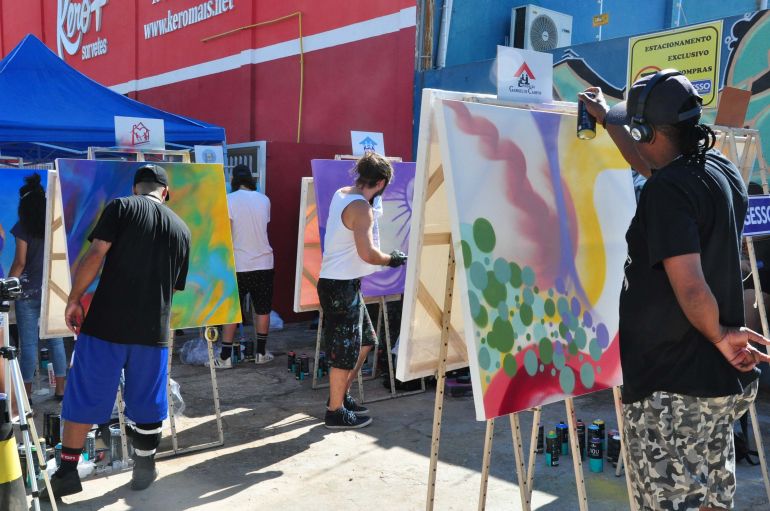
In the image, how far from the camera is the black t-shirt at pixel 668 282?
1981 millimetres

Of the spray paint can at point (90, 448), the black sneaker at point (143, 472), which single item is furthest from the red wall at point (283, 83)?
the black sneaker at point (143, 472)

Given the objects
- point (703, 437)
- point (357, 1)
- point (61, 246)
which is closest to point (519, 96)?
point (703, 437)

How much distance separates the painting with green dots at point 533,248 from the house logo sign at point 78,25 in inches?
516

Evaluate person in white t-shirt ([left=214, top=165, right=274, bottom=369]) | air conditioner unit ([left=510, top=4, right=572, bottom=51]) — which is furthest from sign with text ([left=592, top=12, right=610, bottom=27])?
person in white t-shirt ([left=214, top=165, right=274, bottom=369])

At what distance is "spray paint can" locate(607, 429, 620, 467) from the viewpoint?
423cm

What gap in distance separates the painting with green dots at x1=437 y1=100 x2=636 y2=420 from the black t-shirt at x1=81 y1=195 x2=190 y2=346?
181cm

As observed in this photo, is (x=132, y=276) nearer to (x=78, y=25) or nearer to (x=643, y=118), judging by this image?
(x=643, y=118)

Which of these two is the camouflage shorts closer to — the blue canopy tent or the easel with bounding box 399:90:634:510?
the easel with bounding box 399:90:634:510

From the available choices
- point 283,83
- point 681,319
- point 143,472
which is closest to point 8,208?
point 143,472

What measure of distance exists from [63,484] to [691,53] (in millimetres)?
5562

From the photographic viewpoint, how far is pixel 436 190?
2.77m

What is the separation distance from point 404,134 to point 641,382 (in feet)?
21.8

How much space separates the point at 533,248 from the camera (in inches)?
106

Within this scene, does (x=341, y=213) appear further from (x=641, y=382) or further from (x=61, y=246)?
(x=641, y=382)
